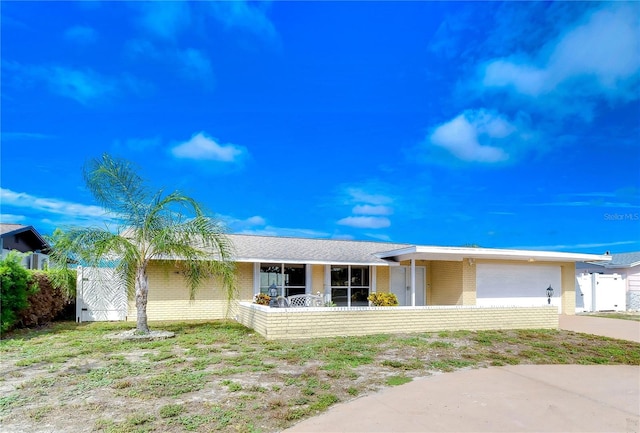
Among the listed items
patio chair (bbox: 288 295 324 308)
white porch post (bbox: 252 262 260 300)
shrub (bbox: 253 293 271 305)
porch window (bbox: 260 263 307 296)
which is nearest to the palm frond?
shrub (bbox: 253 293 271 305)

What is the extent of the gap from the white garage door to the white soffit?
0.73 m

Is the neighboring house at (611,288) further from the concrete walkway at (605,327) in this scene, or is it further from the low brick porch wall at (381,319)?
the low brick porch wall at (381,319)

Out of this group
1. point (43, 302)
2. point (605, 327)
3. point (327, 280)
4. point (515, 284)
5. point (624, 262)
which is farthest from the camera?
point (624, 262)

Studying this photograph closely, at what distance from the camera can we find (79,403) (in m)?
5.00

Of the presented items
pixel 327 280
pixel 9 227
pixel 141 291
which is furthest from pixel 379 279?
pixel 9 227

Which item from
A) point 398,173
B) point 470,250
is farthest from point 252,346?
point 398,173

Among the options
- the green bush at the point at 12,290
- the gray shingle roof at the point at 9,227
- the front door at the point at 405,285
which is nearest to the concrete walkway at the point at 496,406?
the green bush at the point at 12,290

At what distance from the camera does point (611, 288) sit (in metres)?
20.1

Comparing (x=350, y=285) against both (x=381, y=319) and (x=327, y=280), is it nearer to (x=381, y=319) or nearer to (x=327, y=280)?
(x=327, y=280)

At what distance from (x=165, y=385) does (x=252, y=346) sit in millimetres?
→ 3375

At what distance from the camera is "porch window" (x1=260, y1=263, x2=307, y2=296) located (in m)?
15.4

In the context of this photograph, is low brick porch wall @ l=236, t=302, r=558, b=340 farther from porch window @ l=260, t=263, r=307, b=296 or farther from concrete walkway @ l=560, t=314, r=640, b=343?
porch window @ l=260, t=263, r=307, b=296

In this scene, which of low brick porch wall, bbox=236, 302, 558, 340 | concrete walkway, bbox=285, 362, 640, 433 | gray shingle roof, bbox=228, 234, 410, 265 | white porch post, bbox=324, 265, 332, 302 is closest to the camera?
concrete walkway, bbox=285, 362, 640, 433

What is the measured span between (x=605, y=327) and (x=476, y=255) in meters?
4.84
